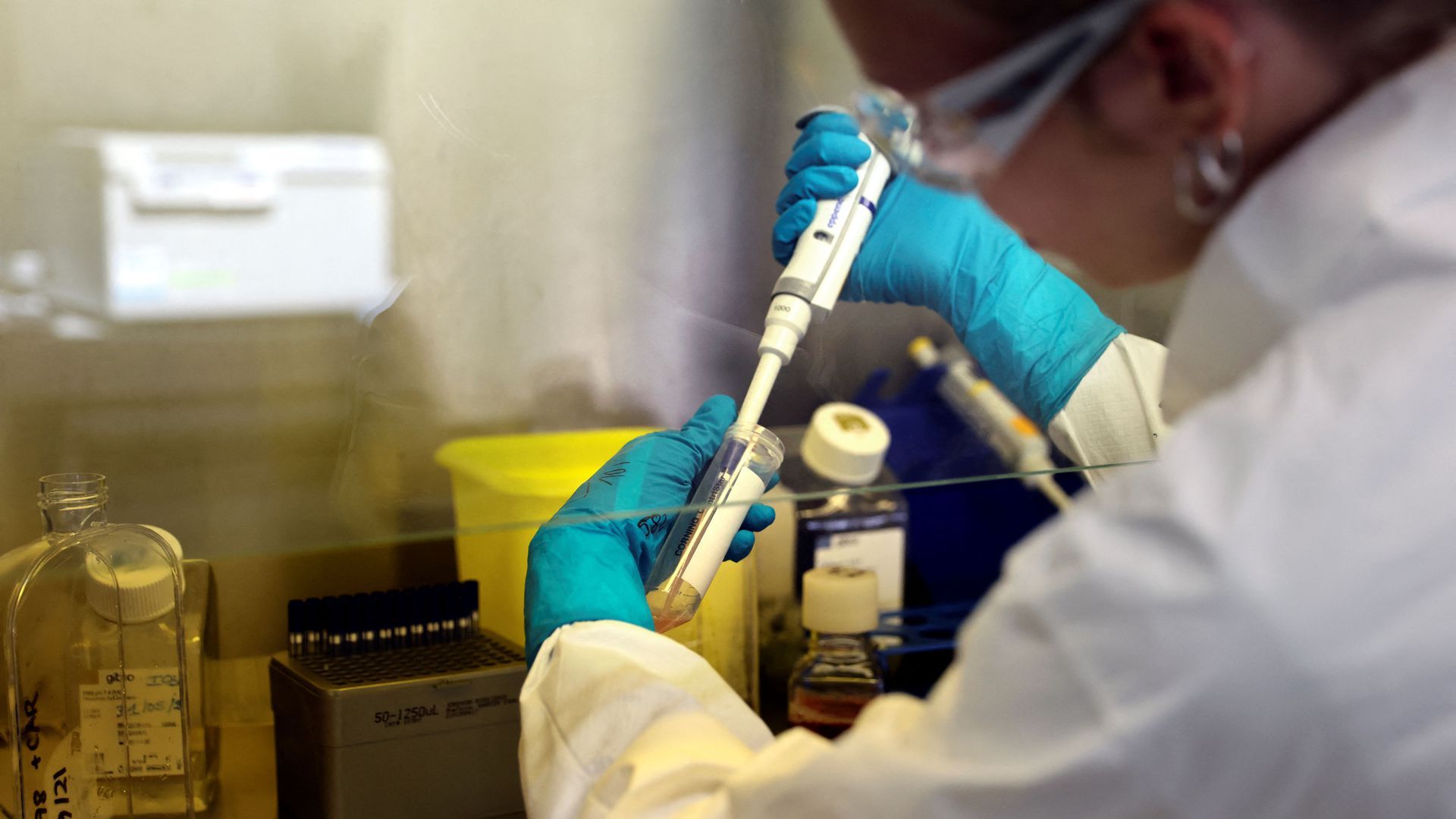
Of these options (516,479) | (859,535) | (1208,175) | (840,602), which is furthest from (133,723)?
(1208,175)

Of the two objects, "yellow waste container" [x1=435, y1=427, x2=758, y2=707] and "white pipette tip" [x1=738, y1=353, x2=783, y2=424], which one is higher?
"white pipette tip" [x1=738, y1=353, x2=783, y2=424]

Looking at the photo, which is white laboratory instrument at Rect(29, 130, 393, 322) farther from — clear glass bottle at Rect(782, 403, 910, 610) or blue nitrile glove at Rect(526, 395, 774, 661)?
clear glass bottle at Rect(782, 403, 910, 610)

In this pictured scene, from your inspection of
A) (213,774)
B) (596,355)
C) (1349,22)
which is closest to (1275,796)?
(1349,22)

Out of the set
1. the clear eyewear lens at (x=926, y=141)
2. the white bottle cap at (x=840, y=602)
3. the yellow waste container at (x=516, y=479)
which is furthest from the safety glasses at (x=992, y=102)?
the white bottle cap at (x=840, y=602)

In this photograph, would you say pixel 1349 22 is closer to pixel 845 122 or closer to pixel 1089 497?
pixel 1089 497

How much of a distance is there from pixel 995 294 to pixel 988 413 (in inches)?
10.2

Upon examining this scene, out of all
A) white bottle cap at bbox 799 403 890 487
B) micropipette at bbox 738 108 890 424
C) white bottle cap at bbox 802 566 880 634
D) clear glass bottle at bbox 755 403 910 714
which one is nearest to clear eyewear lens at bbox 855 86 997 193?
micropipette at bbox 738 108 890 424

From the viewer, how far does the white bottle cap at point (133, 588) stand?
3.10ft

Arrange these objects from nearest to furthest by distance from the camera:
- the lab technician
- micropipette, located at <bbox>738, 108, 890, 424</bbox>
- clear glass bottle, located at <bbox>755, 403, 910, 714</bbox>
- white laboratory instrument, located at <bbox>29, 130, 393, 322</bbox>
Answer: the lab technician, white laboratory instrument, located at <bbox>29, 130, 393, 322</bbox>, micropipette, located at <bbox>738, 108, 890, 424</bbox>, clear glass bottle, located at <bbox>755, 403, 910, 714</bbox>

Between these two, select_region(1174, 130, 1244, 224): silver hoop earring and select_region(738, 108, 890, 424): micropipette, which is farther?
select_region(738, 108, 890, 424): micropipette

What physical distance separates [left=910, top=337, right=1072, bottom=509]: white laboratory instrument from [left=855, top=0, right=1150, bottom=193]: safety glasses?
0.39 m

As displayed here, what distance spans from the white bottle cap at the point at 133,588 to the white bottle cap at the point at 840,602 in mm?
603

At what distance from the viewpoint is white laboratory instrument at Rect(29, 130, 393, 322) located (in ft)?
2.44

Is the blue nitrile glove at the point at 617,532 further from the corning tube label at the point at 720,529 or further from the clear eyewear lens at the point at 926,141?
the clear eyewear lens at the point at 926,141
